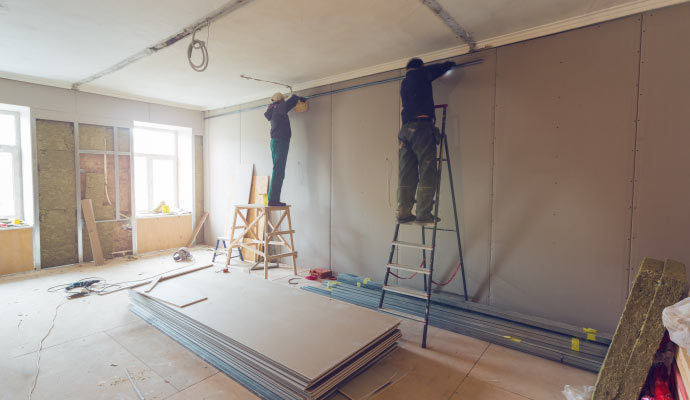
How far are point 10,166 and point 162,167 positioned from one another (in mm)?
2070

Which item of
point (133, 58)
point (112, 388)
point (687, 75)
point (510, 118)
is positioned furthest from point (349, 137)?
point (112, 388)

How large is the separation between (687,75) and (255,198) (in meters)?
5.16

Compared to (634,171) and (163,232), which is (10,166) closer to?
(163,232)

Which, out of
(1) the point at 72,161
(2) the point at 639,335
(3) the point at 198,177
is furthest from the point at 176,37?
(2) the point at 639,335

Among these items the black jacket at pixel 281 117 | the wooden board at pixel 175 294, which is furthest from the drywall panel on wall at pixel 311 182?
the wooden board at pixel 175 294

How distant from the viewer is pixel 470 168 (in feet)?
10.8

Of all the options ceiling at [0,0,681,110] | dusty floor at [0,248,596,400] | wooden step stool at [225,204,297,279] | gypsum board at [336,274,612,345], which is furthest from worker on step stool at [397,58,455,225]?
wooden step stool at [225,204,297,279]

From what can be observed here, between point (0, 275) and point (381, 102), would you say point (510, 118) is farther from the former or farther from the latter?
point (0, 275)

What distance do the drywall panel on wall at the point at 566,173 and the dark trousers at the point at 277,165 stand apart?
2807mm

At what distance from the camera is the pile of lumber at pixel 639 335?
1858 millimetres

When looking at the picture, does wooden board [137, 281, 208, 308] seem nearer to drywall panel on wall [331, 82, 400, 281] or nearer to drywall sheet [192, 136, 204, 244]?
drywall panel on wall [331, 82, 400, 281]

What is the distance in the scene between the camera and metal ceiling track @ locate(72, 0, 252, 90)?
260 cm

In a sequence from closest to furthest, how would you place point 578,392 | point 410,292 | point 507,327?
point 578,392 → point 507,327 → point 410,292

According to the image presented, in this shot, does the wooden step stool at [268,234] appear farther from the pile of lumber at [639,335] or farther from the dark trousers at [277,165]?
the pile of lumber at [639,335]
